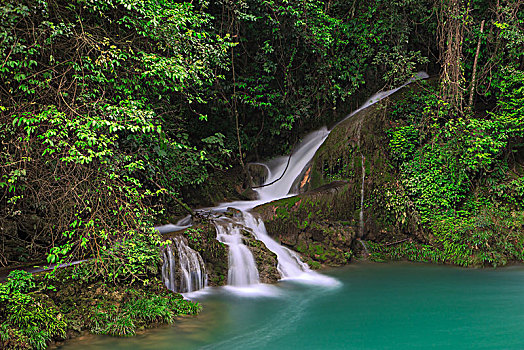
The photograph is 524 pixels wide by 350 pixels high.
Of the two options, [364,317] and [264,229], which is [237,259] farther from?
[364,317]

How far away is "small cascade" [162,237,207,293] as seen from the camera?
6202 mm

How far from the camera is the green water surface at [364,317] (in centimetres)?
457

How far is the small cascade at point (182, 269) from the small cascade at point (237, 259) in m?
0.60

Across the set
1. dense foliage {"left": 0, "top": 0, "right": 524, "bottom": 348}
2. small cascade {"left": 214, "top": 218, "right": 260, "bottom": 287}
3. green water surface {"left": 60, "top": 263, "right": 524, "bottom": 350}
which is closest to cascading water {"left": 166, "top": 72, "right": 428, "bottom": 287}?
small cascade {"left": 214, "top": 218, "right": 260, "bottom": 287}

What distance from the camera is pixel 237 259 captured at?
23.4ft

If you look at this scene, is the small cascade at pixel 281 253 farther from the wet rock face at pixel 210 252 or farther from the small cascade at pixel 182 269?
the small cascade at pixel 182 269

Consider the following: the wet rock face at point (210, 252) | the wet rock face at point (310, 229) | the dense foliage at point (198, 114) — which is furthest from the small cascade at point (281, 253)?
the dense foliage at point (198, 114)

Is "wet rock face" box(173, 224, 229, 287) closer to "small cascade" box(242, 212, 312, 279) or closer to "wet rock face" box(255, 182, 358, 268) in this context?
"small cascade" box(242, 212, 312, 279)

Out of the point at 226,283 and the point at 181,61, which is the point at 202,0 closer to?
the point at 181,61

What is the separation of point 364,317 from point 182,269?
311cm

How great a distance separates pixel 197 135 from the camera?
37.6ft

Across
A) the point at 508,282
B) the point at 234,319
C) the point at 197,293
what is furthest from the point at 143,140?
the point at 508,282

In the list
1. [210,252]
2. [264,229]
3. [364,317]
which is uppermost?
[264,229]

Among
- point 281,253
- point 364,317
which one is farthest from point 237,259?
point 364,317
